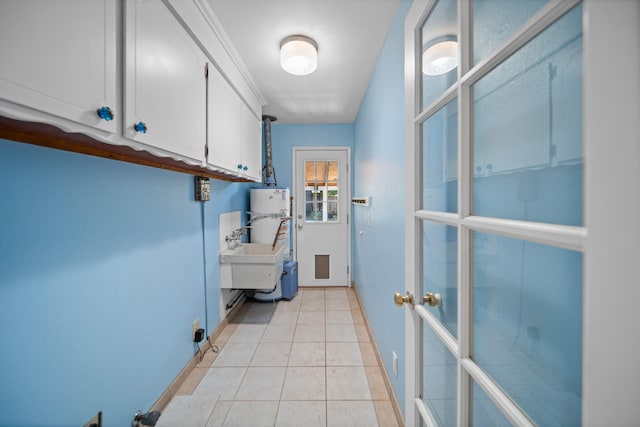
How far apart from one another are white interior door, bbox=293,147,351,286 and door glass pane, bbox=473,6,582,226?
124 inches

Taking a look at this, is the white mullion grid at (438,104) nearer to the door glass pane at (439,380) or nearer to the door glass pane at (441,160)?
the door glass pane at (441,160)

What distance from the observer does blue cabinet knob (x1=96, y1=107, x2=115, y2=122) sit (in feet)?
2.56

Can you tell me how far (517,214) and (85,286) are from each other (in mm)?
1503

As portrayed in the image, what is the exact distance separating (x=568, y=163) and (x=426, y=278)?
59 centimetres

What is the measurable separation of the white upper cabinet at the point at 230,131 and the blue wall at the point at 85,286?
0.36 m

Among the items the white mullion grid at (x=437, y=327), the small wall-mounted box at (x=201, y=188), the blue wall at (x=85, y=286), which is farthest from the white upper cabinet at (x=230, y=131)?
the white mullion grid at (x=437, y=327)

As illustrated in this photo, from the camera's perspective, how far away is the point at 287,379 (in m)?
1.83

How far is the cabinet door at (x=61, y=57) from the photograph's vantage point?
57cm

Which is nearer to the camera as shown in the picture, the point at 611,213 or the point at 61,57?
the point at 611,213

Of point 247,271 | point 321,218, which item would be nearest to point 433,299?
point 247,271

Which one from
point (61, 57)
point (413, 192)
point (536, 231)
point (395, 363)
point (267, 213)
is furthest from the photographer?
point (267, 213)

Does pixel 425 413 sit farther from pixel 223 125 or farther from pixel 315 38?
pixel 315 38

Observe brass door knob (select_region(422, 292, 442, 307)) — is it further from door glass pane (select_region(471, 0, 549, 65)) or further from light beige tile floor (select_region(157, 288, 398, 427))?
light beige tile floor (select_region(157, 288, 398, 427))

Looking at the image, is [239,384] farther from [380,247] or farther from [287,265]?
[287,265]
